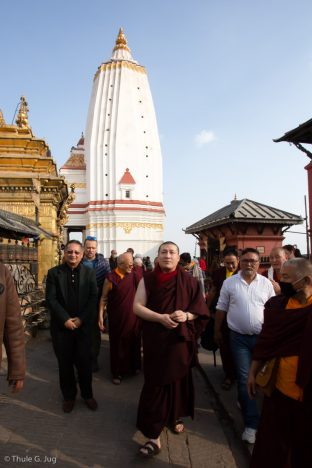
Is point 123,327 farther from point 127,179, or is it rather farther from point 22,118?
point 127,179

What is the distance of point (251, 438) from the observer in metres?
3.19

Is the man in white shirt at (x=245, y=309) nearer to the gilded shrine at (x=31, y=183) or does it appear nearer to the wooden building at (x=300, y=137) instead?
the gilded shrine at (x=31, y=183)

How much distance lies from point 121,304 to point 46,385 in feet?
4.48

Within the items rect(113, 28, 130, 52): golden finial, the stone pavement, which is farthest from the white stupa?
the stone pavement

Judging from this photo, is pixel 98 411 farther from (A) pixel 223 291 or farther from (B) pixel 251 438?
(A) pixel 223 291

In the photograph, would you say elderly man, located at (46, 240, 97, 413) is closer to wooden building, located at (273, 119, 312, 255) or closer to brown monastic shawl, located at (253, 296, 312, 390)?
brown monastic shawl, located at (253, 296, 312, 390)

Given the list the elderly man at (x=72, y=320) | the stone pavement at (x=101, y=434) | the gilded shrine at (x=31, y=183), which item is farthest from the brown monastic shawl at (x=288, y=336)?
the gilded shrine at (x=31, y=183)

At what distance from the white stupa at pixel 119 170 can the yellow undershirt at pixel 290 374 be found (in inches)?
1035

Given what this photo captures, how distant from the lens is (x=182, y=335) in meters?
3.11

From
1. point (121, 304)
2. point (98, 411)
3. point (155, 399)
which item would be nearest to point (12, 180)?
point (121, 304)

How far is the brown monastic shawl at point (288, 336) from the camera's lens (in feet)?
7.28

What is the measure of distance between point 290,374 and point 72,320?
227 centimetres

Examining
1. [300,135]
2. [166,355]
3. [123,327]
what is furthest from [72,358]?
[300,135]

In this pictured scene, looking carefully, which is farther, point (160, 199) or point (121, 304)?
point (160, 199)
